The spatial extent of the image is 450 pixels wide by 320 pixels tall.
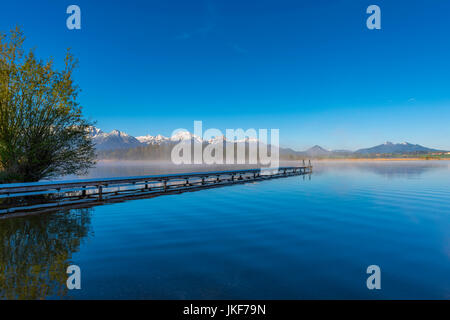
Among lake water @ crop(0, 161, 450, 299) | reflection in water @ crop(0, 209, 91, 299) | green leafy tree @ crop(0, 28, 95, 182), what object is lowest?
lake water @ crop(0, 161, 450, 299)

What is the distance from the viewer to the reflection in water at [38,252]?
18.9 feet

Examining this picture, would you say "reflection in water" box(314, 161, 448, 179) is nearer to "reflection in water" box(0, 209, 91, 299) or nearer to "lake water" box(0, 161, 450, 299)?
"lake water" box(0, 161, 450, 299)

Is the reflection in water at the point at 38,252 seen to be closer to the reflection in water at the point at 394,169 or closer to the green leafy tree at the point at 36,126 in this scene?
the green leafy tree at the point at 36,126

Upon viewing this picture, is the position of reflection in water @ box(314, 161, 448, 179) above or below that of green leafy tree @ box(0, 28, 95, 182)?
below

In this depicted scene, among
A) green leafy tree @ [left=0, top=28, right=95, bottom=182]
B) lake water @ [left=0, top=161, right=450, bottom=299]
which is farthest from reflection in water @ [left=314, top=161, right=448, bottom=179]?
green leafy tree @ [left=0, top=28, right=95, bottom=182]

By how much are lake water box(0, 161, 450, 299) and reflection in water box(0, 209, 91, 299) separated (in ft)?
0.10

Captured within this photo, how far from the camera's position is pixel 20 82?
17.5m

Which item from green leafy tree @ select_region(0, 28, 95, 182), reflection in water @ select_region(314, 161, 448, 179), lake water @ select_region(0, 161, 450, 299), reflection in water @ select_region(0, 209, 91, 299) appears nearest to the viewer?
reflection in water @ select_region(0, 209, 91, 299)

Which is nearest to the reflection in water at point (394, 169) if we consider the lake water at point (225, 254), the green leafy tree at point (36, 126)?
the lake water at point (225, 254)

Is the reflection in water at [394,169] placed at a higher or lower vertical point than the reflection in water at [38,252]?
lower

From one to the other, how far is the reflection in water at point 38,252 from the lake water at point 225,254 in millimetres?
30

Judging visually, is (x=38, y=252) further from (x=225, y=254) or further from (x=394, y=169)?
(x=394, y=169)

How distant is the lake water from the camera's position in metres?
5.91
